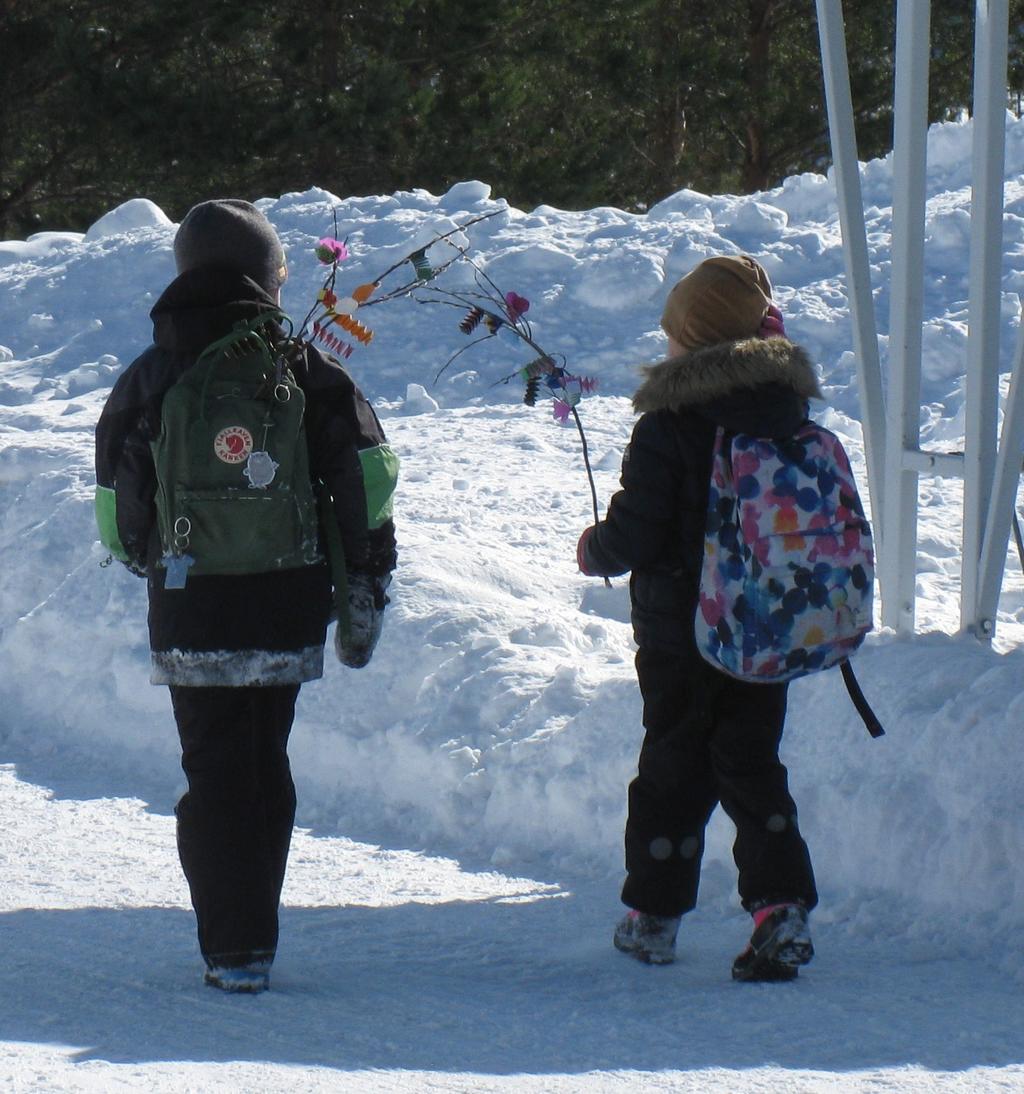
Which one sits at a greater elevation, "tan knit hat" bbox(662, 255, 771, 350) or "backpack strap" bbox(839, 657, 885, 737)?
"tan knit hat" bbox(662, 255, 771, 350)

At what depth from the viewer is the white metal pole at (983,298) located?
14.3 feet

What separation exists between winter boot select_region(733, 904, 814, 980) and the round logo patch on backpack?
4.36 ft

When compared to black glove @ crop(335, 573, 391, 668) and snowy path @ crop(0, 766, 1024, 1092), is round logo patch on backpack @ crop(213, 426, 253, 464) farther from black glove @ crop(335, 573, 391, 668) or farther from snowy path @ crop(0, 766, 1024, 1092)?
snowy path @ crop(0, 766, 1024, 1092)

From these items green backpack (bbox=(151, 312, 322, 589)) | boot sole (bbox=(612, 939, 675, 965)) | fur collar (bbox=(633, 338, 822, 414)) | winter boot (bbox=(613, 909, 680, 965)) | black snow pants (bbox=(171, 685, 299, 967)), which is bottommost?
boot sole (bbox=(612, 939, 675, 965))

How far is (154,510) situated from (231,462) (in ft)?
0.72

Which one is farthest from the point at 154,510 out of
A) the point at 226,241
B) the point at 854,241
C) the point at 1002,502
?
the point at 854,241

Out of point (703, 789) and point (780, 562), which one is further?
point (703, 789)

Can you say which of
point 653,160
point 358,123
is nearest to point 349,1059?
point 358,123

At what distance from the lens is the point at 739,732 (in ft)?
10.7

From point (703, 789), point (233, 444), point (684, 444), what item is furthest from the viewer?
point (703, 789)

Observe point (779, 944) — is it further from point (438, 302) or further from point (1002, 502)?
point (438, 302)

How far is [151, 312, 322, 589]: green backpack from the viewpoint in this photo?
3047mm

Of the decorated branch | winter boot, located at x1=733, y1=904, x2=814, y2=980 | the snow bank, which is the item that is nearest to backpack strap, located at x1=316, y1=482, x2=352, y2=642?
the decorated branch

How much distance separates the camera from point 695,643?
3.21m
